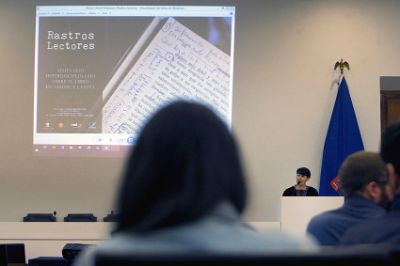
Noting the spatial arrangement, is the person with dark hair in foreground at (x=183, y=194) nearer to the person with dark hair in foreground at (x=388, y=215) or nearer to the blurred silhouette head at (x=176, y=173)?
the blurred silhouette head at (x=176, y=173)

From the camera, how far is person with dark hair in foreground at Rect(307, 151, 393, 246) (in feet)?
6.78

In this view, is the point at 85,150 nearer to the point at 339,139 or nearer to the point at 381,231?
the point at 339,139

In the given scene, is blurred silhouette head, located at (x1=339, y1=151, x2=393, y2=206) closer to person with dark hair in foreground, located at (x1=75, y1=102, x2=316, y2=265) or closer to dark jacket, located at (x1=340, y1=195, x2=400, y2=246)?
dark jacket, located at (x1=340, y1=195, x2=400, y2=246)

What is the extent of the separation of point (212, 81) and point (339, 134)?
5.05 feet

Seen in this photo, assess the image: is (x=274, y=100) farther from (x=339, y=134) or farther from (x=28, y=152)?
(x=28, y=152)

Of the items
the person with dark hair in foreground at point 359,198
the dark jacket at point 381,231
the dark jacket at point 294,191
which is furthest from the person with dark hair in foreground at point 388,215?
the dark jacket at point 294,191

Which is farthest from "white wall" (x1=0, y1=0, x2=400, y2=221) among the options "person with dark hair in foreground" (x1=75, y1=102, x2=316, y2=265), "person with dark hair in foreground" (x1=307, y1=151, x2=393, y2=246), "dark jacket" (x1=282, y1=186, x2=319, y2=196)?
"person with dark hair in foreground" (x1=75, y1=102, x2=316, y2=265)

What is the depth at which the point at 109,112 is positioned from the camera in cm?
690

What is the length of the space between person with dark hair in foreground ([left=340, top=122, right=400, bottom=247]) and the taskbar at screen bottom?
5.32 meters

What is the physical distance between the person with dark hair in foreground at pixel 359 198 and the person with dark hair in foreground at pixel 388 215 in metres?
0.38

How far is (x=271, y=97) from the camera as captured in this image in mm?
7105

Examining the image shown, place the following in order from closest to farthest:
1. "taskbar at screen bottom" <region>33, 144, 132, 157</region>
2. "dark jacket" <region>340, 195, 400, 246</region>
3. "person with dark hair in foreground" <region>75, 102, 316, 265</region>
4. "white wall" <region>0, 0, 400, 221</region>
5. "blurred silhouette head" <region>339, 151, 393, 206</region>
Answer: "person with dark hair in foreground" <region>75, 102, 316, 265</region>, "dark jacket" <region>340, 195, 400, 246</region>, "blurred silhouette head" <region>339, 151, 393, 206</region>, "taskbar at screen bottom" <region>33, 144, 132, 157</region>, "white wall" <region>0, 0, 400, 221</region>

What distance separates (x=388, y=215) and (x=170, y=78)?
216 inches

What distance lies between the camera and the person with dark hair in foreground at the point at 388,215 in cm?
159
